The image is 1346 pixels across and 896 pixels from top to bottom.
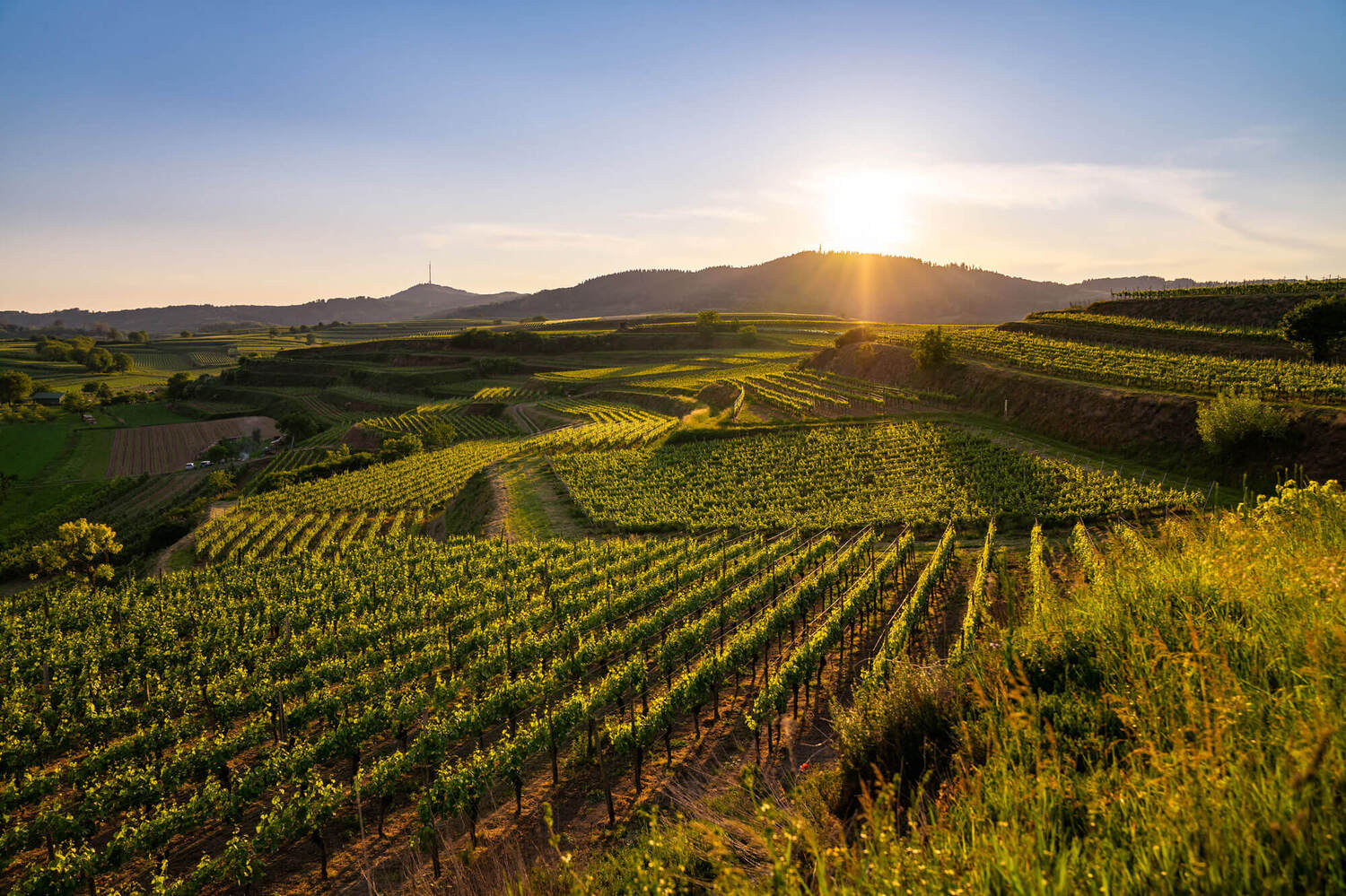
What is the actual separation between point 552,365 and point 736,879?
441 ft

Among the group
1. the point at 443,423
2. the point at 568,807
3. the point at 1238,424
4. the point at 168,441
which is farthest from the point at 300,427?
the point at 1238,424

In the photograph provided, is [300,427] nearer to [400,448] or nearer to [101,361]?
[400,448]

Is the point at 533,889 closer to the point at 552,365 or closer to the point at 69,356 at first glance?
the point at 552,365

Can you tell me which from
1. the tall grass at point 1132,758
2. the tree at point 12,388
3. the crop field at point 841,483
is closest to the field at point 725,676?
the tall grass at point 1132,758

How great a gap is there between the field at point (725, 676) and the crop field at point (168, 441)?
2483 cm

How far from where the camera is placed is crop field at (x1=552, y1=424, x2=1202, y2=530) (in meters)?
36.8

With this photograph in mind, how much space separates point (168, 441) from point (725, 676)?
113 m

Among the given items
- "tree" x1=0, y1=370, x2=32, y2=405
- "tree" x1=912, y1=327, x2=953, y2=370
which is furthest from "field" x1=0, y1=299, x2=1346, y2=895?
"tree" x1=0, y1=370, x2=32, y2=405

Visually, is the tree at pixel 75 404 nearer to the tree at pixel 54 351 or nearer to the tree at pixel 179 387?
the tree at pixel 179 387

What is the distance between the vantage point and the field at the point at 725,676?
4.29m

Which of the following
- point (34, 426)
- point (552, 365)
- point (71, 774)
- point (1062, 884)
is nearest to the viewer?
point (1062, 884)

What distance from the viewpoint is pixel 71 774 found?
14703mm

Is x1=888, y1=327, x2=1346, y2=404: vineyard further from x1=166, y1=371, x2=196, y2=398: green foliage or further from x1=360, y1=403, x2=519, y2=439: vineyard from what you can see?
x1=166, y1=371, x2=196, y2=398: green foliage

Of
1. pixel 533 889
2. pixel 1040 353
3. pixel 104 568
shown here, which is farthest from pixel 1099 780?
pixel 1040 353
